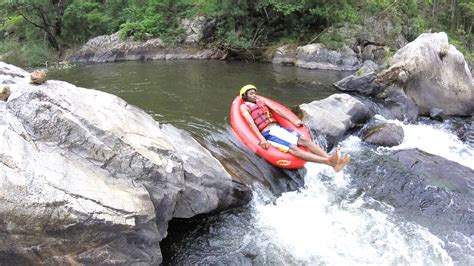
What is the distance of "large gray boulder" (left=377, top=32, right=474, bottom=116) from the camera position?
414 inches

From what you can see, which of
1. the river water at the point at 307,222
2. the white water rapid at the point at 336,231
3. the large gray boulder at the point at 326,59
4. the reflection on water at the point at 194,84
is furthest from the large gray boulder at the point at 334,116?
the large gray boulder at the point at 326,59

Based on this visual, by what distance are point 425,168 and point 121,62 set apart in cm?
1412

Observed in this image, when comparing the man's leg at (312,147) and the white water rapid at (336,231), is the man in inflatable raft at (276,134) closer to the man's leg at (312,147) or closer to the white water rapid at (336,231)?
the man's leg at (312,147)

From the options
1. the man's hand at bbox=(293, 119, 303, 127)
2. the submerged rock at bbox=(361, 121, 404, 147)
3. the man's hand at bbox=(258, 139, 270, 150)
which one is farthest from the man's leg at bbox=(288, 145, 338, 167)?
the submerged rock at bbox=(361, 121, 404, 147)

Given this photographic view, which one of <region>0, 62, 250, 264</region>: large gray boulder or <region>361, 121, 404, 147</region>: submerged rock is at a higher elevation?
<region>0, 62, 250, 264</region>: large gray boulder

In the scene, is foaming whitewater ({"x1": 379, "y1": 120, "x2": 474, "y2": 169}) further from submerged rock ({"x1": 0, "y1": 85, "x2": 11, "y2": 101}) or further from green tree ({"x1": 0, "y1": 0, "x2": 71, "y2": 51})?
green tree ({"x1": 0, "y1": 0, "x2": 71, "y2": 51})

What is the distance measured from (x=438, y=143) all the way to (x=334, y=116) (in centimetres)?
233

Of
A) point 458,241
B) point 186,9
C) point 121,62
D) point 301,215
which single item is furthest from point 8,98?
point 186,9

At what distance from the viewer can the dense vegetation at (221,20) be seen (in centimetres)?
1742

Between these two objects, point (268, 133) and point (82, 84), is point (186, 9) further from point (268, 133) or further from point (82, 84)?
point (268, 133)

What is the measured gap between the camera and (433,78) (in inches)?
421

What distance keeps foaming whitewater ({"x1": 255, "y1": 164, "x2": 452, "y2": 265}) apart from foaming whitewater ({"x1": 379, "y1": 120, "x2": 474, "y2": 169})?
8.78 ft

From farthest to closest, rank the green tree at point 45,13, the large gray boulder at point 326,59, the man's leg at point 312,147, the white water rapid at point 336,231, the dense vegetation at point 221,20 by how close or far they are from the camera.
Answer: the green tree at point 45,13
the dense vegetation at point 221,20
the large gray boulder at point 326,59
the man's leg at point 312,147
the white water rapid at point 336,231

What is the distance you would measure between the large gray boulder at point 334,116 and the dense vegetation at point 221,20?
8.05 metres
